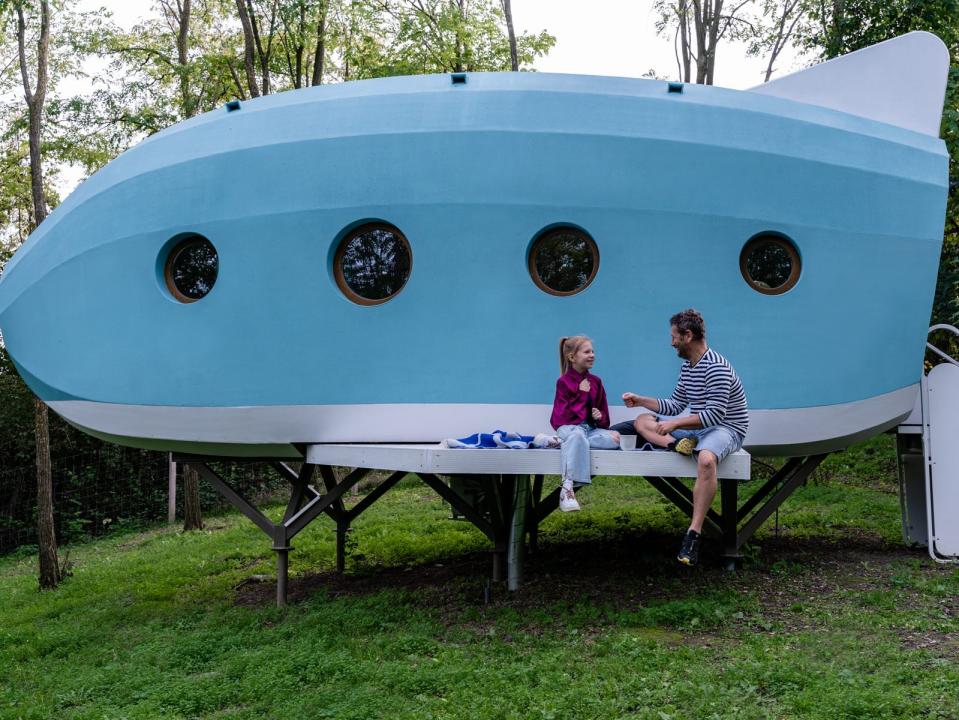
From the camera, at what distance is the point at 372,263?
870cm

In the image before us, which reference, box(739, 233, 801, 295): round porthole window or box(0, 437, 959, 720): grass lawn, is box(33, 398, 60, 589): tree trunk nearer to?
box(0, 437, 959, 720): grass lawn

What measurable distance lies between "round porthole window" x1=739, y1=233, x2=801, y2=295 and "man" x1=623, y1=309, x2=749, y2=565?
1869 mm

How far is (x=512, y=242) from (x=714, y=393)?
2501mm

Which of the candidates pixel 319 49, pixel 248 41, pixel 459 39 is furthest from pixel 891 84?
pixel 319 49

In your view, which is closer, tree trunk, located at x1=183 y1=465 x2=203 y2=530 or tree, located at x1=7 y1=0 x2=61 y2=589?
tree, located at x1=7 y1=0 x2=61 y2=589

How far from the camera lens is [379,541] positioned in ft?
45.2

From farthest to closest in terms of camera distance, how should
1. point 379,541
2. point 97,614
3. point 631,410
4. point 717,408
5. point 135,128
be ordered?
point 135,128 < point 379,541 < point 97,614 < point 631,410 < point 717,408

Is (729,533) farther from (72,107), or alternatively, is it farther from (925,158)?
(72,107)

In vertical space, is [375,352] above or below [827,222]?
below

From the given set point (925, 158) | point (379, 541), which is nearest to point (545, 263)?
point (925, 158)

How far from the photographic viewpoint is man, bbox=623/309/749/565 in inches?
267

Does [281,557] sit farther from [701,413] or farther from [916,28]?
[916,28]

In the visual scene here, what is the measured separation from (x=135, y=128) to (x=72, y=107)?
1.34 metres

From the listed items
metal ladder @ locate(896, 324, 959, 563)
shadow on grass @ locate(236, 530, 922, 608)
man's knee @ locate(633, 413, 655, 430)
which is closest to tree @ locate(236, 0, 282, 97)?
shadow on grass @ locate(236, 530, 922, 608)
